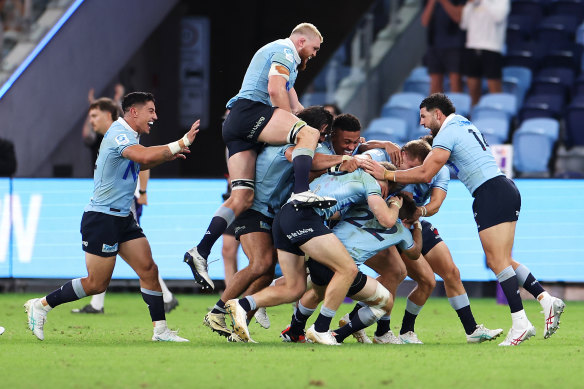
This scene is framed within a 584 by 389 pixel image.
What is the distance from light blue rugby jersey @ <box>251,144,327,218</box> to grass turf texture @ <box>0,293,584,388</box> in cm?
112

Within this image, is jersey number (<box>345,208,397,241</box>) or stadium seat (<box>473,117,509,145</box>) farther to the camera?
stadium seat (<box>473,117,509,145</box>)

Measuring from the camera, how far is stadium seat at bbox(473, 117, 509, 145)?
16.2 meters

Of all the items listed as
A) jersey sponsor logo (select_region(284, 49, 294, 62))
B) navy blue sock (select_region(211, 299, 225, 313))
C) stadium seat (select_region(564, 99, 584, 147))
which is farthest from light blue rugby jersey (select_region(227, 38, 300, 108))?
stadium seat (select_region(564, 99, 584, 147))

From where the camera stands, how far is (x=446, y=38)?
17656mm

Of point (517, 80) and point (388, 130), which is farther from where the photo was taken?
point (517, 80)

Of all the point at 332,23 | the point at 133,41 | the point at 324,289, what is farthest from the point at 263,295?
the point at 332,23

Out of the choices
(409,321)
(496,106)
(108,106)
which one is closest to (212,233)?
(409,321)

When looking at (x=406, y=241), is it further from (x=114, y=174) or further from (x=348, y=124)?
(x=114, y=174)

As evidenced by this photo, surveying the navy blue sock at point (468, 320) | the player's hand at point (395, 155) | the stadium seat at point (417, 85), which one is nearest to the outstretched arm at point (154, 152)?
the player's hand at point (395, 155)

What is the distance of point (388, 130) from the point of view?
17.0m

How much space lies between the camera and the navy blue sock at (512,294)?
8.73 meters

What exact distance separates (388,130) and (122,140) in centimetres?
878

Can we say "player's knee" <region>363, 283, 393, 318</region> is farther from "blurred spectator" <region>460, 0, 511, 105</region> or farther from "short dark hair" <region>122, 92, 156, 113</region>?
"blurred spectator" <region>460, 0, 511, 105</region>

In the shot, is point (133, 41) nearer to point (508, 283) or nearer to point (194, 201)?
point (194, 201)
